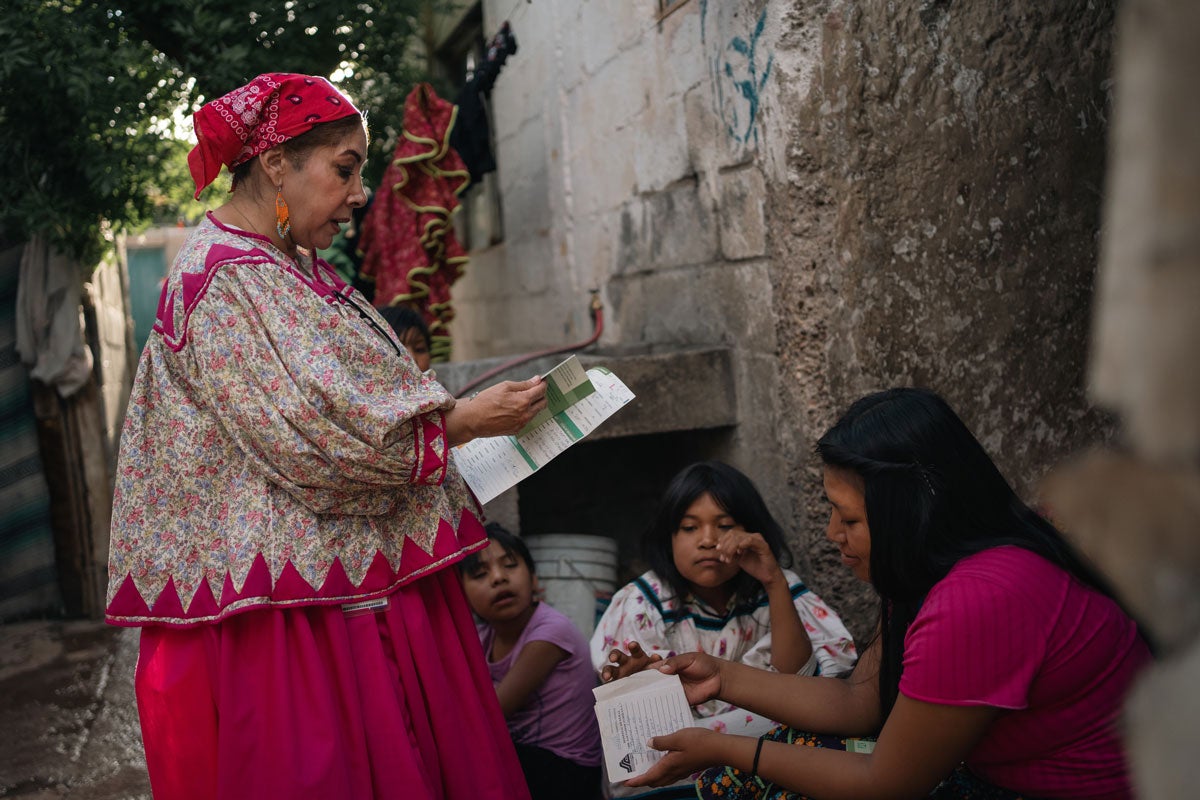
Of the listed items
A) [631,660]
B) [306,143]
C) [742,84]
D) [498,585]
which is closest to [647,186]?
[742,84]

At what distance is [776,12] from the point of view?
290cm

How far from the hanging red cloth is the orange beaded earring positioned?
2.48m

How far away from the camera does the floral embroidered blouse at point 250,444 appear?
1918 millimetres

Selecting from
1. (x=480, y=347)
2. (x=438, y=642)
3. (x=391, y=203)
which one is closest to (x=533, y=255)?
(x=391, y=203)

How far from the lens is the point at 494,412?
2107mm

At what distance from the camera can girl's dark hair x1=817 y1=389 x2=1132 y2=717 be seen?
5.99 ft

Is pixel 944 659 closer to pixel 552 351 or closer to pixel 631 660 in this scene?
pixel 631 660

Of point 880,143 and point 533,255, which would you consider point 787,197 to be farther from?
point 533,255

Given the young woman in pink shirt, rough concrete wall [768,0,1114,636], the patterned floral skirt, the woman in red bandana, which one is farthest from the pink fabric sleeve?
rough concrete wall [768,0,1114,636]

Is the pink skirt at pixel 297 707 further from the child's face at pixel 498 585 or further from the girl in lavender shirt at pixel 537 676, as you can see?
the child's face at pixel 498 585

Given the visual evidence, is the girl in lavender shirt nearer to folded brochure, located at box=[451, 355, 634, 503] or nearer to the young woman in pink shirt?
folded brochure, located at box=[451, 355, 634, 503]

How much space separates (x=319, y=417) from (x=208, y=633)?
47 centimetres

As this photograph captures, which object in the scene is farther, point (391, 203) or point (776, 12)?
point (391, 203)

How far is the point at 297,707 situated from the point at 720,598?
3.83 ft
